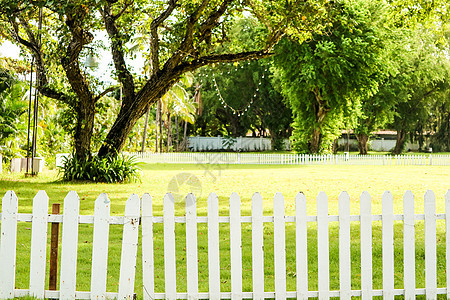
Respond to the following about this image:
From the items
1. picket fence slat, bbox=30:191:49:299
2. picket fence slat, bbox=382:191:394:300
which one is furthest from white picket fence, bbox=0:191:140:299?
picket fence slat, bbox=382:191:394:300

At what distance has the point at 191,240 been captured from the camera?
4672mm

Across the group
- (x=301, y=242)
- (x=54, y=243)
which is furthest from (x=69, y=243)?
(x=301, y=242)

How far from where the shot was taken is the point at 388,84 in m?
42.9

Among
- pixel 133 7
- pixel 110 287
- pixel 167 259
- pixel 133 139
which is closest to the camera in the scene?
pixel 167 259

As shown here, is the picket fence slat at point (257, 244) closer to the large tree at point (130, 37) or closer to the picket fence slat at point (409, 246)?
the picket fence slat at point (409, 246)

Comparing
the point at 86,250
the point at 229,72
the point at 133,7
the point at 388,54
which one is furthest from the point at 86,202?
the point at 229,72

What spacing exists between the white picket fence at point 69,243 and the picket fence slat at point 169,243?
265 mm

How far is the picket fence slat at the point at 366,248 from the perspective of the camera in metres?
4.85

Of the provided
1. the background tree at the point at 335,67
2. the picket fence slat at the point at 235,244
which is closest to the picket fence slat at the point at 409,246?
the picket fence slat at the point at 235,244

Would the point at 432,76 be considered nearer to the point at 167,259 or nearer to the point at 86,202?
the point at 86,202

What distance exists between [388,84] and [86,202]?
35563 mm

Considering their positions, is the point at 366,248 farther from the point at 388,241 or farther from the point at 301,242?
the point at 301,242

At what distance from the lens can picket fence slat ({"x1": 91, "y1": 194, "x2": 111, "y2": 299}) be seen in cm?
462

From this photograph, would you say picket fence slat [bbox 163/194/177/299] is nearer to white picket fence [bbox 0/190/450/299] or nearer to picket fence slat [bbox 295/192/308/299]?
white picket fence [bbox 0/190/450/299]
